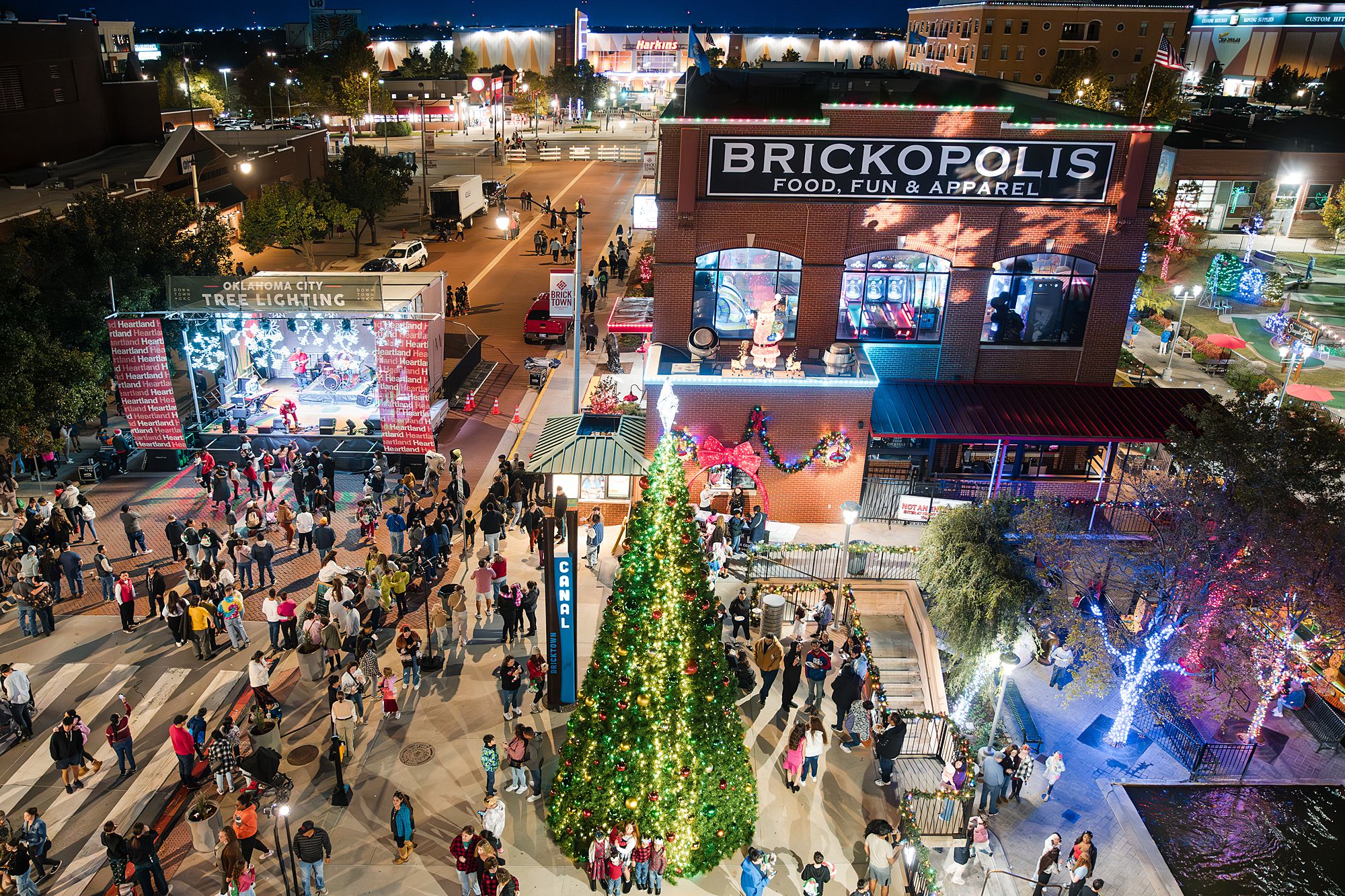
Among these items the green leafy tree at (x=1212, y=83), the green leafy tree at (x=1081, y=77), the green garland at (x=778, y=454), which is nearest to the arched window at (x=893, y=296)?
the green garland at (x=778, y=454)

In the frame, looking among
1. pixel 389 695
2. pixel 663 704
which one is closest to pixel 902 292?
pixel 663 704

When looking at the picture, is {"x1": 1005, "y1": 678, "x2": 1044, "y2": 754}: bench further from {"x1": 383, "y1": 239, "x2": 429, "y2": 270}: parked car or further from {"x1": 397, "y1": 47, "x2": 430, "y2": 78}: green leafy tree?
{"x1": 397, "y1": 47, "x2": 430, "y2": 78}: green leafy tree

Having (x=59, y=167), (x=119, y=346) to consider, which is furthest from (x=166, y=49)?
(x=119, y=346)

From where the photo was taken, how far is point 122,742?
15445 millimetres

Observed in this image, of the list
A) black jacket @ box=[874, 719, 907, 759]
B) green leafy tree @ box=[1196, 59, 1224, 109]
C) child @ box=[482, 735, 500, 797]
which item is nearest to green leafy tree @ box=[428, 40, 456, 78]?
green leafy tree @ box=[1196, 59, 1224, 109]

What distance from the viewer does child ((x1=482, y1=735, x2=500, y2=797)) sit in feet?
49.5

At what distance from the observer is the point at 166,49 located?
153250 mm

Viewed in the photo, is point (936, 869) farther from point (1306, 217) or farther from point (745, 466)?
point (1306, 217)

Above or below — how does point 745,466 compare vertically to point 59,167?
below

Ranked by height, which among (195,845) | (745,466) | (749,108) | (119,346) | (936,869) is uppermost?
(749,108)

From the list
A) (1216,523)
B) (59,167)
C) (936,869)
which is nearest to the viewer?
(936,869)

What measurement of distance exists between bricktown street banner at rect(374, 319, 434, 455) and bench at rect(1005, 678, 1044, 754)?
54.1 ft

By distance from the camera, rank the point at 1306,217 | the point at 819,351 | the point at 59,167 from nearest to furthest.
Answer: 1. the point at 819,351
2. the point at 59,167
3. the point at 1306,217

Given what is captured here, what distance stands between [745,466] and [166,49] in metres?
169
